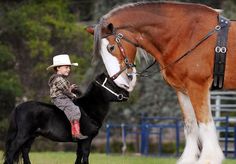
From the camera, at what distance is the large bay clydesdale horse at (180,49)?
855 centimetres

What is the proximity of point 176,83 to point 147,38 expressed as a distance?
2.27 feet

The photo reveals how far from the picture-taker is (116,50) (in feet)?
28.8

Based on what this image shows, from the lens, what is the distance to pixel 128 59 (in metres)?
8.77

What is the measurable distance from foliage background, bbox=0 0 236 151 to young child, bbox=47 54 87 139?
12.2 m

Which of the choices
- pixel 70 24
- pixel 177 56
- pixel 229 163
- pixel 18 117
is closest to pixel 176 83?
pixel 177 56

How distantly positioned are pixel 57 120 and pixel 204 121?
75.2 inches

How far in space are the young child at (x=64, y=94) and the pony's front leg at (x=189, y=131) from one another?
1348 mm

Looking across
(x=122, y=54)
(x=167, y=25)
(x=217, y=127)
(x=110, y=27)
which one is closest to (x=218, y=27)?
(x=167, y=25)

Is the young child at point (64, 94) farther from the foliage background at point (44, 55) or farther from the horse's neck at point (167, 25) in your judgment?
the foliage background at point (44, 55)

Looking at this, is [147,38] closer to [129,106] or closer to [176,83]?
[176,83]

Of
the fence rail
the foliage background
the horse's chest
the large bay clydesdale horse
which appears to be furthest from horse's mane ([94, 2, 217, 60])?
the foliage background

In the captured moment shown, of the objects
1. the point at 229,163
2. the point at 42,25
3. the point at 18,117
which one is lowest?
the point at 229,163

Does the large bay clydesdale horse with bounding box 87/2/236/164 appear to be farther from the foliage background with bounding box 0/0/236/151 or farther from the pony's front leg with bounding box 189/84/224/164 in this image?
the foliage background with bounding box 0/0/236/151

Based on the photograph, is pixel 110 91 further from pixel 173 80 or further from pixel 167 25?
pixel 167 25
